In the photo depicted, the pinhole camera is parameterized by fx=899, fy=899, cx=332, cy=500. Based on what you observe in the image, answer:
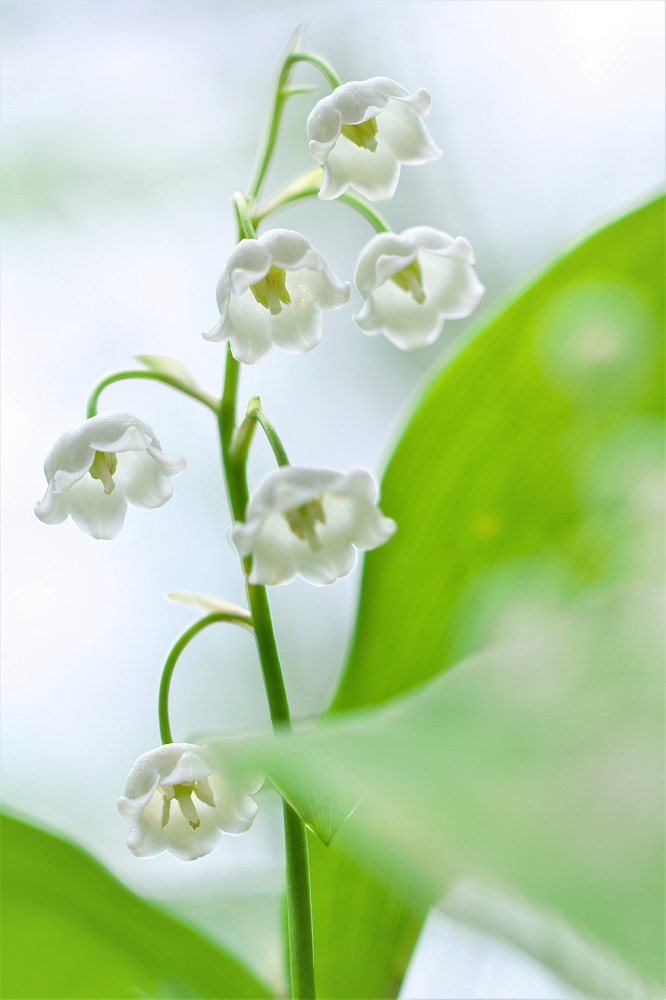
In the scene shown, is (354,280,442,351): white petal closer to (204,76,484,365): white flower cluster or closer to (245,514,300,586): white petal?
(204,76,484,365): white flower cluster

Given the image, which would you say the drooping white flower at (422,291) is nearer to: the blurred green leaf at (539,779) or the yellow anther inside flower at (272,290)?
the yellow anther inside flower at (272,290)

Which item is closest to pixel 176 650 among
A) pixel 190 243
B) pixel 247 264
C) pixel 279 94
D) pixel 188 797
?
pixel 188 797

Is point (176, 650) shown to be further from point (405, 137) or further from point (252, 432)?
point (405, 137)

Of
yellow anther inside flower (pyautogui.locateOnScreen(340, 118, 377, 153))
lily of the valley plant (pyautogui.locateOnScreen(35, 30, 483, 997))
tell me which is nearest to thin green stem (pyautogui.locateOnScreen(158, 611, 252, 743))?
lily of the valley plant (pyautogui.locateOnScreen(35, 30, 483, 997))

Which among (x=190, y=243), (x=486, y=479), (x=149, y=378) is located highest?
(x=149, y=378)

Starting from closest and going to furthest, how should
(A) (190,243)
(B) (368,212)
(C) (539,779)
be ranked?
1. (C) (539,779)
2. (B) (368,212)
3. (A) (190,243)

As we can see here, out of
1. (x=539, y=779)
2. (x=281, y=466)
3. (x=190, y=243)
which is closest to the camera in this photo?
(x=539, y=779)

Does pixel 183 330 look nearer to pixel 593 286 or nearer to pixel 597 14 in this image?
pixel 597 14
